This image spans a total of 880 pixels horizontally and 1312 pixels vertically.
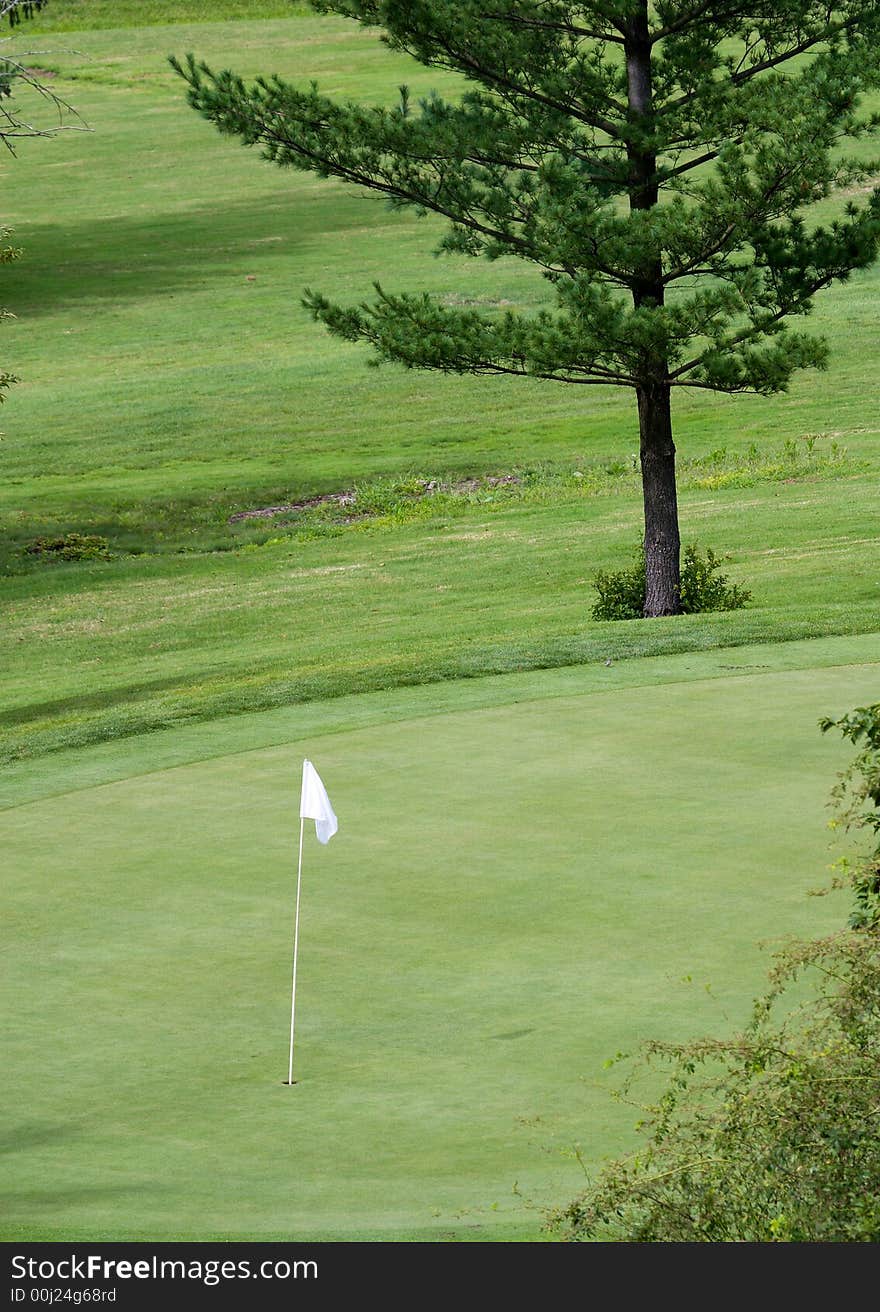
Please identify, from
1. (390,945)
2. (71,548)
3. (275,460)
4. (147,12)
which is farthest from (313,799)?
(147,12)

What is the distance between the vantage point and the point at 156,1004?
8375 millimetres

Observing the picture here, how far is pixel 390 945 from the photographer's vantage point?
29.2 feet

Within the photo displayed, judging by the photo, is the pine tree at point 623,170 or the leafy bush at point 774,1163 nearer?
the leafy bush at point 774,1163

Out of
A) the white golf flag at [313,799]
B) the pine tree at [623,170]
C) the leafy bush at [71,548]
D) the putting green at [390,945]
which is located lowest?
the leafy bush at [71,548]

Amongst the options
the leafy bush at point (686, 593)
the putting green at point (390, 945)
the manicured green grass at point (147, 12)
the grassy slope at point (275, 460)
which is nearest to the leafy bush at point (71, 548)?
the grassy slope at point (275, 460)

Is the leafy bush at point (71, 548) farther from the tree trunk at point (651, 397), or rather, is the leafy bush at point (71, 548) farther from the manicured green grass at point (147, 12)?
the manicured green grass at point (147, 12)

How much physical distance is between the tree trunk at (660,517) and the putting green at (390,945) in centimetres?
617

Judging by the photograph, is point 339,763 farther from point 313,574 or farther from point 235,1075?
point 313,574

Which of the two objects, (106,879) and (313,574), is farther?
(313,574)

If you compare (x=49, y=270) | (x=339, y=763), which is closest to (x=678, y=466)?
(x=339, y=763)

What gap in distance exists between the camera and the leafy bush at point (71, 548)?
1318 inches

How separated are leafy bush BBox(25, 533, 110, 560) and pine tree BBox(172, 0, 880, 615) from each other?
568 inches

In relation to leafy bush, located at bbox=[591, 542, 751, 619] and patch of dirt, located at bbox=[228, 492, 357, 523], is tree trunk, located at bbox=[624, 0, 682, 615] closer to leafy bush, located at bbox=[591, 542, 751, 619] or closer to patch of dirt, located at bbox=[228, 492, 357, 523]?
leafy bush, located at bbox=[591, 542, 751, 619]
